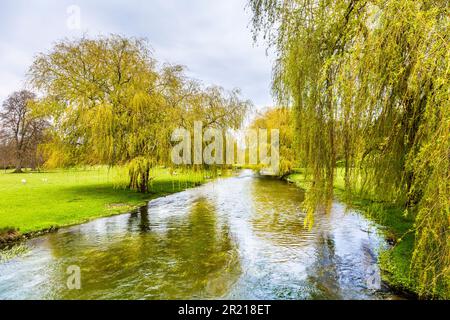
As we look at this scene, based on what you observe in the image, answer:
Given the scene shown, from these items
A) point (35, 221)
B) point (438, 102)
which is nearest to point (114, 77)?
point (35, 221)

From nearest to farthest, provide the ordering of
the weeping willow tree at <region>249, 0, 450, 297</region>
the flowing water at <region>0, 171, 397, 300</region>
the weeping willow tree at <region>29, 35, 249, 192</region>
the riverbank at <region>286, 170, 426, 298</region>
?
the weeping willow tree at <region>249, 0, 450, 297</region>
the riverbank at <region>286, 170, 426, 298</region>
the flowing water at <region>0, 171, 397, 300</region>
the weeping willow tree at <region>29, 35, 249, 192</region>

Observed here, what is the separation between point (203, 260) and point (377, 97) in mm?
5349

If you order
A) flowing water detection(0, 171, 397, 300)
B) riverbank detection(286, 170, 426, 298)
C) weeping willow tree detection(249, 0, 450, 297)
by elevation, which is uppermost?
weeping willow tree detection(249, 0, 450, 297)

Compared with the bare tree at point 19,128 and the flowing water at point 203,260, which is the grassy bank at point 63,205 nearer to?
the flowing water at point 203,260

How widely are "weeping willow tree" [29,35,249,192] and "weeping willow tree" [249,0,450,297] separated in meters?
9.19

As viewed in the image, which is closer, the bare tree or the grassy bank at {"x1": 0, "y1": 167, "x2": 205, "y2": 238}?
the grassy bank at {"x1": 0, "y1": 167, "x2": 205, "y2": 238}

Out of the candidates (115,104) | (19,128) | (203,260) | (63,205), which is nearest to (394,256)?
(203,260)

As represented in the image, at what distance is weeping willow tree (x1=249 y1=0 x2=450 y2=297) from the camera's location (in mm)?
3719

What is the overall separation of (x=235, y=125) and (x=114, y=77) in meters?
7.18

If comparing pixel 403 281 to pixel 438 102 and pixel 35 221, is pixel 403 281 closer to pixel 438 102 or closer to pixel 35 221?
pixel 438 102

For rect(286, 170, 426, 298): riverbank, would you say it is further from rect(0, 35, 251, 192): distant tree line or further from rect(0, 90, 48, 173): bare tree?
rect(0, 90, 48, 173): bare tree

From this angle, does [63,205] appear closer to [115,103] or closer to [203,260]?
[115,103]

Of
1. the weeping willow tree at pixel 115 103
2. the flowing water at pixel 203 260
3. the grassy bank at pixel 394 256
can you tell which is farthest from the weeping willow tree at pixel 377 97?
the weeping willow tree at pixel 115 103

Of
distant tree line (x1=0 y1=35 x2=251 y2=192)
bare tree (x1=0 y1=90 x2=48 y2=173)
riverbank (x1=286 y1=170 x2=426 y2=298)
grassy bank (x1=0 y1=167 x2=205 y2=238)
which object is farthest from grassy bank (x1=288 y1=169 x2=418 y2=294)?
bare tree (x1=0 y1=90 x2=48 y2=173)
